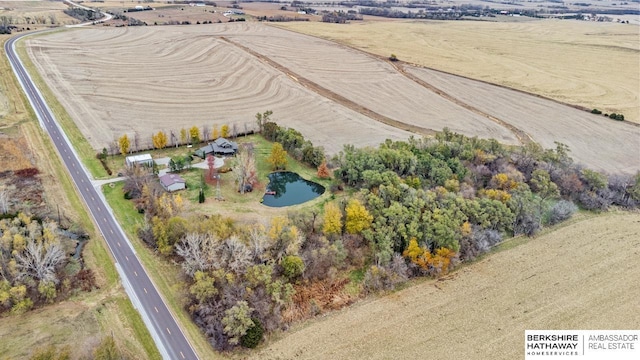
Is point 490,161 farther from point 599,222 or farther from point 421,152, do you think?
point 599,222

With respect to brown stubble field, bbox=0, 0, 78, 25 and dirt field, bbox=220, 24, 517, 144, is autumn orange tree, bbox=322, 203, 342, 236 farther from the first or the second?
brown stubble field, bbox=0, 0, 78, 25

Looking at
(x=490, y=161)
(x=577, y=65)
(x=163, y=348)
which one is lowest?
(x=163, y=348)

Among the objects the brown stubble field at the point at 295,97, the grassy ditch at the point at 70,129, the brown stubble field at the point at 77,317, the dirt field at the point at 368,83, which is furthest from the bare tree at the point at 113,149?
the dirt field at the point at 368,83

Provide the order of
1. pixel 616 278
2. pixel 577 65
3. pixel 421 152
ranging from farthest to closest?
1. pixel 577 65
2. pixel 421 152
3. pixel 616 278

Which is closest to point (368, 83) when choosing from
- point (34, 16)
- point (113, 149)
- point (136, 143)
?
point (136, 143)

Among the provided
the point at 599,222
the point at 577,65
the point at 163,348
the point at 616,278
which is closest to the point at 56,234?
the point at 163,348

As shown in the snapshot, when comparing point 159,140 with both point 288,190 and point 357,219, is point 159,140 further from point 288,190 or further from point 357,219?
point 357,219
